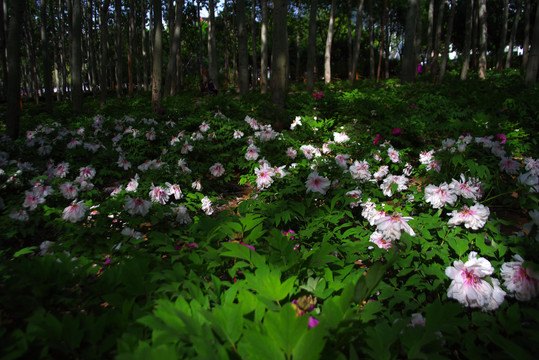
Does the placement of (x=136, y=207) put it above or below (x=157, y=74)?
below

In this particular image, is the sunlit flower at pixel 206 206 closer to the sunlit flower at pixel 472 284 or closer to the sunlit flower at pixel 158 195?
the sunlit flower at pixel 158 195

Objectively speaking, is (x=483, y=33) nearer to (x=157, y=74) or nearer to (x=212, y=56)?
(x=212, y=56)

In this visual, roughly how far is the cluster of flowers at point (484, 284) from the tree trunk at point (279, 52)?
609cm

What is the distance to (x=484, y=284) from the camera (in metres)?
1.41

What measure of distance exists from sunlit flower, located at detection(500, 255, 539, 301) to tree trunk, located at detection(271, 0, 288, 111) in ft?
19.9

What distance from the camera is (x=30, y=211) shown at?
2689 millimetres

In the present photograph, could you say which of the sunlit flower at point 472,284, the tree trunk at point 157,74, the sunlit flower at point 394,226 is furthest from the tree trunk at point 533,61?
the tree trunk at point 157,74

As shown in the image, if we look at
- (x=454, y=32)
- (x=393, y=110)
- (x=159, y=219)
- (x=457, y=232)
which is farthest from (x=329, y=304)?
(x=454, y=32)

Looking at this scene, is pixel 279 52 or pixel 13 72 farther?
pixel 279 52

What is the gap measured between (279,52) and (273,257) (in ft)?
21.2

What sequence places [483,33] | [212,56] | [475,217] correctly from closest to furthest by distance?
[475,217]
[483,33]
[212,56]

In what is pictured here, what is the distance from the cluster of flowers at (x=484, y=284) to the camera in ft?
4.59

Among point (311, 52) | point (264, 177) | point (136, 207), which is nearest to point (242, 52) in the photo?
point (311, 52)

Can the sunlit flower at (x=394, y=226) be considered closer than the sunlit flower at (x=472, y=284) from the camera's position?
No
